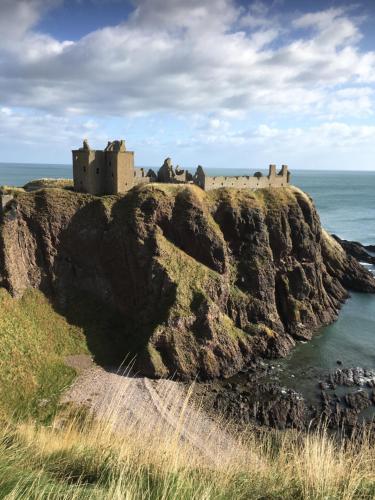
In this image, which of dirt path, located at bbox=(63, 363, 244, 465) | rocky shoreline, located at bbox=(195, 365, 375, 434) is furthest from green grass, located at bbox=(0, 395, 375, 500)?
rocky shoreline, located at bbox=(195, 365, 375, 434)

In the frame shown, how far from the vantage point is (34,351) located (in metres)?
41.6

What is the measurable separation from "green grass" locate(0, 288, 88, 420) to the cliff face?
7.51 feet

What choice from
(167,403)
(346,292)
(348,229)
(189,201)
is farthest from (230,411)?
(348,229)

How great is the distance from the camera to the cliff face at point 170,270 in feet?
152

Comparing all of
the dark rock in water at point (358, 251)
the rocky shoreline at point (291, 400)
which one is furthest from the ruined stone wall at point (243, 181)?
the dark rock in water at point (358, 251)

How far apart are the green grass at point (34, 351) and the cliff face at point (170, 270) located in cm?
229

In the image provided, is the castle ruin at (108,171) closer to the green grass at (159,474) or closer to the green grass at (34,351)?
the green grass at (34,351)

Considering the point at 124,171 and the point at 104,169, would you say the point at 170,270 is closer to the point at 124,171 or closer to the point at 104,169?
the point at 124,171

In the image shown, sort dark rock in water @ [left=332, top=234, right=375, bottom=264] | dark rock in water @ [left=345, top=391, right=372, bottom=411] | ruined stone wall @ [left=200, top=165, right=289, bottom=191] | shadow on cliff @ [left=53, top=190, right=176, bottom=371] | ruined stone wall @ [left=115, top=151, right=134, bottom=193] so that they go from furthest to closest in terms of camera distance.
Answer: dark rock in water @ [left=332, top=234, right=375, bottom=264] → ruined stone wall @ [left=200, top=165, right=289, bottom=191] → ruined stone wall @ [left=115, top=151, right=134, bottom=193] → shadow on cliff @ [left=53, top=190, right=176, bottom=371] → dark rock in water @ [left=345, top=391, right=372, bottom=411]

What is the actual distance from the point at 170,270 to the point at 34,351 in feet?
58.4

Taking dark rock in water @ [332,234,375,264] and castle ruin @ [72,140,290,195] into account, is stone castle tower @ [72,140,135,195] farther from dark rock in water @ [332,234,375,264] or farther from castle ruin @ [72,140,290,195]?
dark rock in water @ [332,234,375,264]

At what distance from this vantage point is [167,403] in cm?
3866

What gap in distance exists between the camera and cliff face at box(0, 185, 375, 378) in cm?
4622

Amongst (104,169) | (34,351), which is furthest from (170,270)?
(104,169)
